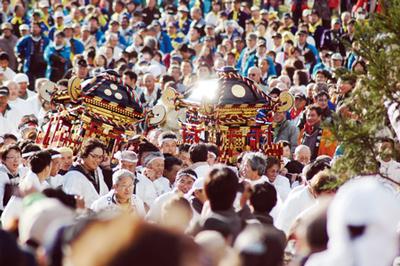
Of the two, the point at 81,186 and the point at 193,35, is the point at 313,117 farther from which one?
the point at 193,35

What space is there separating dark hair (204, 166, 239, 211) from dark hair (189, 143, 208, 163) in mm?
4680

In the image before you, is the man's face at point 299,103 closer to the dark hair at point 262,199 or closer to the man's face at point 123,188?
the man's face at point 123,188

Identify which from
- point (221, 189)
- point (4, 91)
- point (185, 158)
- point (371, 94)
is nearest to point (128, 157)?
point (185, 158)

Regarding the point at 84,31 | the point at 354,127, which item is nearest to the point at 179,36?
the point at 84,31

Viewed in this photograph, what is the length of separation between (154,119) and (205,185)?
623 cm

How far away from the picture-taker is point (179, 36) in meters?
23.3

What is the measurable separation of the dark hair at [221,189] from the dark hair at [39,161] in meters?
3.56

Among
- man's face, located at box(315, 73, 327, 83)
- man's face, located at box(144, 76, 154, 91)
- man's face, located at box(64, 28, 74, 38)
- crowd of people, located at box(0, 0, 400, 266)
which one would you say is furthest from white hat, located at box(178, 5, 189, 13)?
man's face, located at box(315, 73, 327, 83)

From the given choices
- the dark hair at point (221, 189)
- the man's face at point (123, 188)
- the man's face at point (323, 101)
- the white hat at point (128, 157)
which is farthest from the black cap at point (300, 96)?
the dark hair at point (221, 189)

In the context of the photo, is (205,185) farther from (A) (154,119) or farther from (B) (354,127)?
(A) (154,119)

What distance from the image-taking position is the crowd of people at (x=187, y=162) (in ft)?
15.3

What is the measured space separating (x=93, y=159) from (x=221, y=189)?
4.21 meters

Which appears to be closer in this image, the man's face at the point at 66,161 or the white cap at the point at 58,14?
the man's face at the point at 66,161

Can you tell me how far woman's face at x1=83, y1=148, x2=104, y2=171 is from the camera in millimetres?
10773
